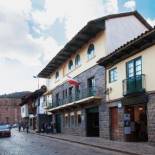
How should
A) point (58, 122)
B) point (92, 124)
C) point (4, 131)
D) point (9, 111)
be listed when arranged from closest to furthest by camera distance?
1. point (92, 124)
2. point (4, 131)
3. point (58, 122)
4. point (9, 111)

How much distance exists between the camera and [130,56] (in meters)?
23.9

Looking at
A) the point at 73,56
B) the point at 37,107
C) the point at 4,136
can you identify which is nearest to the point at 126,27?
the point at 73,56

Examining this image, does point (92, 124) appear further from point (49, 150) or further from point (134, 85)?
point (49, 150)

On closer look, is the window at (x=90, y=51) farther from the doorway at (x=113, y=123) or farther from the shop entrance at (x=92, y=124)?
the doorway at (x=113, y=123)

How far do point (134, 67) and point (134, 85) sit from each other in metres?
1.19

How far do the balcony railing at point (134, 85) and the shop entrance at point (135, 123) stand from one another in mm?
1653

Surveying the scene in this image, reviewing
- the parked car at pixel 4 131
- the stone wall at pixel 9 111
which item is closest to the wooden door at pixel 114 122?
the parked car at pixel 4 131

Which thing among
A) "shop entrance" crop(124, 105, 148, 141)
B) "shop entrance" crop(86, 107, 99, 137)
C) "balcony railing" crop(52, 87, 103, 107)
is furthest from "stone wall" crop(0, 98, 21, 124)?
"shop entrance" crop(124, 105, 148, 141)

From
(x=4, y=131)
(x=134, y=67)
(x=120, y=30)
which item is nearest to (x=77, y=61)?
(x=120, y=30)

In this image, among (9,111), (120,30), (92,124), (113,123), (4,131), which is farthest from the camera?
(9,111)

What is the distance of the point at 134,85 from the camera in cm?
2291

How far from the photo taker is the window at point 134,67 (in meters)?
22.8

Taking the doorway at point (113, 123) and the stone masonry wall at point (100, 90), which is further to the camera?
the stone masonry wall at point (100, 90)

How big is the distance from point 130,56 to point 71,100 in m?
14.0
